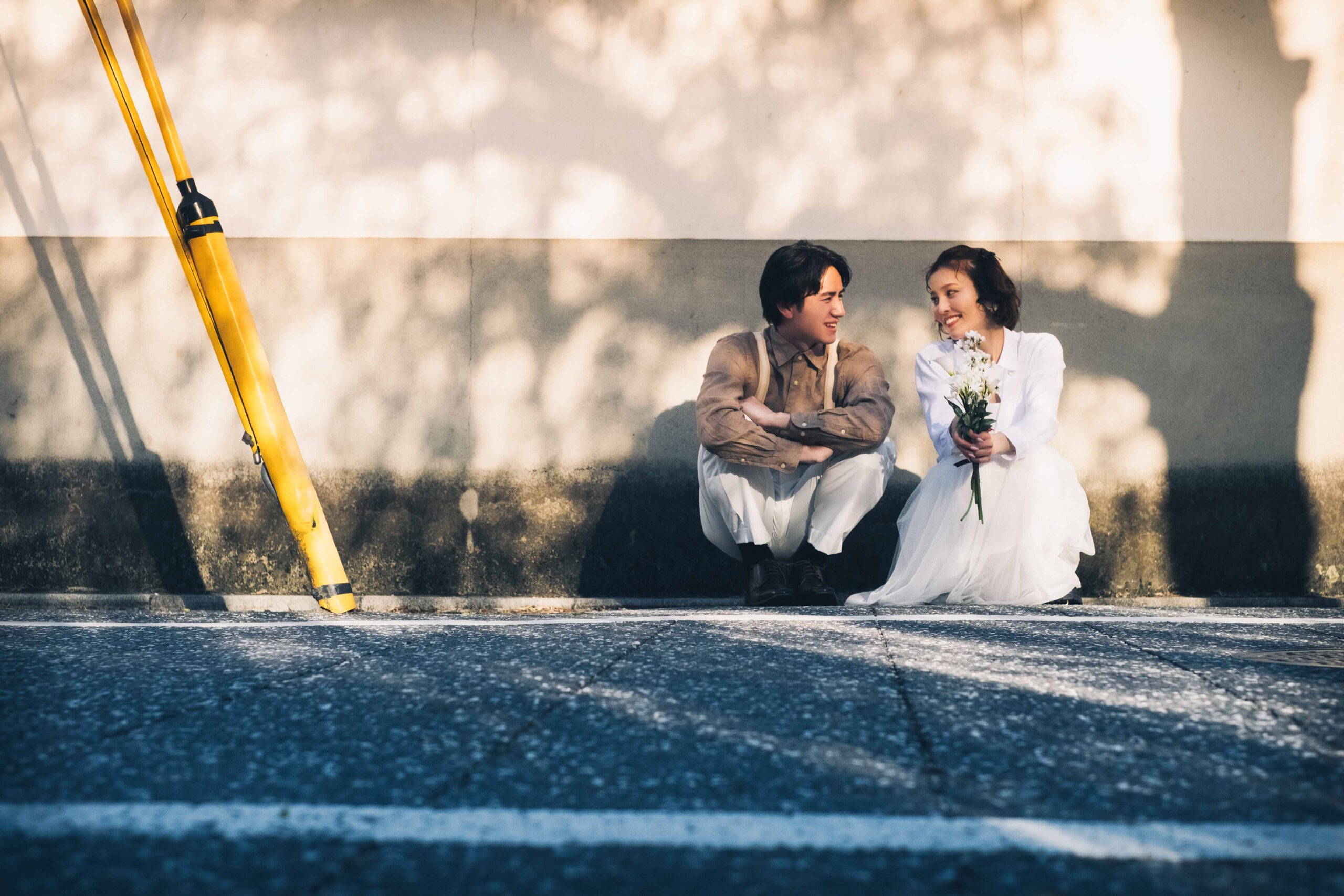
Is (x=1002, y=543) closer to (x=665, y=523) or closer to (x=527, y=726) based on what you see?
(x=665, y=523)

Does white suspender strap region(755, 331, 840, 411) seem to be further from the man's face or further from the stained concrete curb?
the stained concrete curb

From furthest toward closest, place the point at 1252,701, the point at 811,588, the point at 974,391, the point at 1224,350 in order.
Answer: the point at 1224,350 → the point at 811,588 → the point at 974,391 → the point at 1252,701

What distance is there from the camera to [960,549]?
411cm

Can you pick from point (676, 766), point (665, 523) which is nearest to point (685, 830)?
point (676, 766)

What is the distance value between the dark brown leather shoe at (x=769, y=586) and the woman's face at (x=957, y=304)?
4.19 feet

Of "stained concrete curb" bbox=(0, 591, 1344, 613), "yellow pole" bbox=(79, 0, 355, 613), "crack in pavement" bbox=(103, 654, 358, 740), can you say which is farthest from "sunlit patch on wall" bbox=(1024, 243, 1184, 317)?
"crack in pavement" bbox=(103, 654, 358, 740)

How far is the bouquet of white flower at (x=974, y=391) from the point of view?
3883 mm

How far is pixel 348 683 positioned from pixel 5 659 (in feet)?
3.40

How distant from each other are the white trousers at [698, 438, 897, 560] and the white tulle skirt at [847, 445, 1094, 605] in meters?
0.30

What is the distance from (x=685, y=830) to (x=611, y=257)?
4272 millimetres

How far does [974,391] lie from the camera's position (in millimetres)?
3885

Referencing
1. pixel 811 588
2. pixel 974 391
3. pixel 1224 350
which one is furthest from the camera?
pixel 1224 350

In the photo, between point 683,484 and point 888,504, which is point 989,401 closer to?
point 888,504

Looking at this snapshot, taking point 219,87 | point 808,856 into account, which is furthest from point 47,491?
point 808,856
